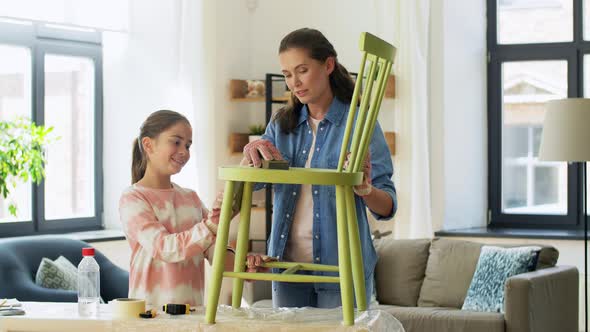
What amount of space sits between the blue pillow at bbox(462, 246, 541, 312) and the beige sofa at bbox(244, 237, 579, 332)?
0.10 meters

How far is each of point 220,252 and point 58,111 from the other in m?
4.43

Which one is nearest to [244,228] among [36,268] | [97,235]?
[36,268]

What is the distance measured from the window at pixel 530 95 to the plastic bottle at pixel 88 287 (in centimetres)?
484

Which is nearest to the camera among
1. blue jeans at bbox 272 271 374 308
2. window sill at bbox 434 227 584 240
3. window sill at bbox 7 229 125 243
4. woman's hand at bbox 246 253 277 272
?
woman's hand at bbox 246 253 277 272

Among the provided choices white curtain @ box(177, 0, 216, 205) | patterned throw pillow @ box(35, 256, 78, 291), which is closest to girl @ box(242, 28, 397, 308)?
patterned throw pillow @ box(35, 256, 78, 291)

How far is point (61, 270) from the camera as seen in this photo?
505cm

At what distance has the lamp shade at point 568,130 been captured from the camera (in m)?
5.08

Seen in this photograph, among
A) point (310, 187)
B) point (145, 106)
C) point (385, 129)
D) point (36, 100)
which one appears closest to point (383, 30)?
point (385, 129)

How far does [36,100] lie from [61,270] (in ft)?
4.68

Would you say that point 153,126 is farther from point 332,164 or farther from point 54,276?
point 54,276

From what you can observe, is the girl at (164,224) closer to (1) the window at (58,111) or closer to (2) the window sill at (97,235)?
(2) the window sill at (97,235)

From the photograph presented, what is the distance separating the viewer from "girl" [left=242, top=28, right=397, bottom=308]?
2.31 m

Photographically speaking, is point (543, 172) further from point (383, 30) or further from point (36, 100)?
point (36, 100)

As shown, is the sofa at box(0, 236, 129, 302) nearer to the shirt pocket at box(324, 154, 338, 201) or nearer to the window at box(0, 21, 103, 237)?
the window at box(0, 21, 103, 237)
